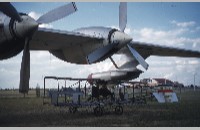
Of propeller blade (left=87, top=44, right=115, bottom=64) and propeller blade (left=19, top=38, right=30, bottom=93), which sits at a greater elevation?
propeller blade (left=87, top=44, right=115, bottom=64)

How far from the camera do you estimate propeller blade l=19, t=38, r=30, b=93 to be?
31.8ft

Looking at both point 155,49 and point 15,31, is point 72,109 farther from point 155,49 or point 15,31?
point 15,31

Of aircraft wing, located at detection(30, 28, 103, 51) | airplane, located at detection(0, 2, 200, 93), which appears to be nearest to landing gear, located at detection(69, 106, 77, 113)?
airplane, located at detection(0, 2, 200, 93)

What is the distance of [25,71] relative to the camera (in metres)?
10.1

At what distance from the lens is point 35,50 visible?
1711cm

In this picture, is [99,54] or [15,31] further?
[99,54]

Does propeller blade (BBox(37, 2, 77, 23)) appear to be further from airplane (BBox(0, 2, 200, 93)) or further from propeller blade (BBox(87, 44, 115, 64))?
propeller blade (BBox(87, 44, 115, 64))

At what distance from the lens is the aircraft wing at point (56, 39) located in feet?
42.5

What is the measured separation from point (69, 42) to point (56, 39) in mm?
859

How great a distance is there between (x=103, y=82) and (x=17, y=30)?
283 inches

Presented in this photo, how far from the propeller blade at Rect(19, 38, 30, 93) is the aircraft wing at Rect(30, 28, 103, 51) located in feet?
7.05

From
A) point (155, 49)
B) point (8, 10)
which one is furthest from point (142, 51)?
point (8, 10)

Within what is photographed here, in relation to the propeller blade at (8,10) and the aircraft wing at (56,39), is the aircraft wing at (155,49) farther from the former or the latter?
the propeller blade at (8,10)

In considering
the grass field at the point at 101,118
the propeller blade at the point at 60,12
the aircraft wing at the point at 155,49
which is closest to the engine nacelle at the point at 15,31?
the propeller blade at the point at 60,12
